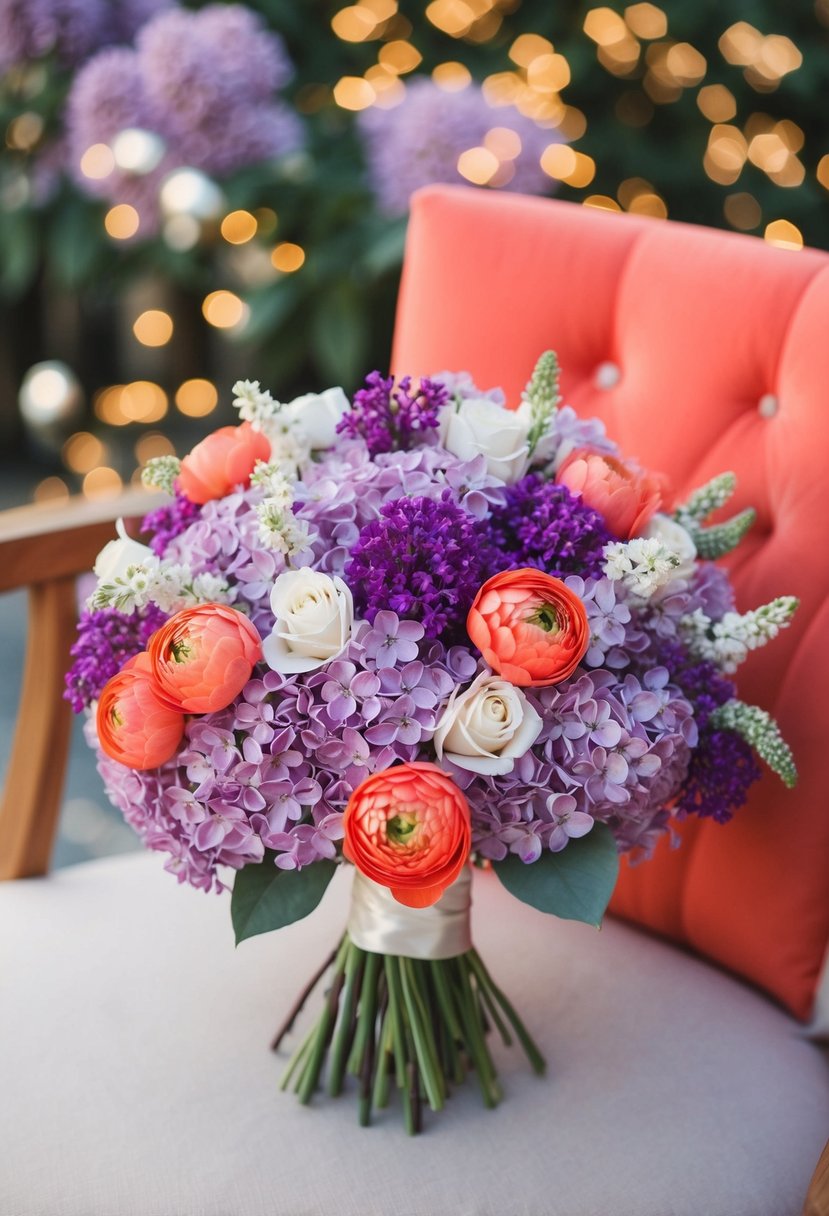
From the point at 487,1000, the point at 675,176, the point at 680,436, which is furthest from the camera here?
the point at 675,176

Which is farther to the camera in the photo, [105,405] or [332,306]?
[105,405]

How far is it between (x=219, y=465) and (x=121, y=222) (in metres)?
1.72

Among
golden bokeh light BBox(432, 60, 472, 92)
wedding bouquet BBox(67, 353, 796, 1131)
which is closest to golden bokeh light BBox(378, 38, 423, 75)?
golden bokeh light BBox(432, 60, 472, 92)

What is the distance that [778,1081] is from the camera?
0.77m

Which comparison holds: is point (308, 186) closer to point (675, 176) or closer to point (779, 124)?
point (675, 176)

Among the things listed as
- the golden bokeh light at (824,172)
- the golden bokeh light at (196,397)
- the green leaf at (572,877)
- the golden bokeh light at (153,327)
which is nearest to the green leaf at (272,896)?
the green leaf at (572,877)

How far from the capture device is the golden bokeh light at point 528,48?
2.24 meters

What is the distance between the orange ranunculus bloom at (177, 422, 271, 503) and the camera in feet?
2.36

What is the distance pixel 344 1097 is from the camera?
29.1 inches

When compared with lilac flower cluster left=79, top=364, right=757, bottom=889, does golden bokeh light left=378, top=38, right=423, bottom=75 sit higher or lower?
lower

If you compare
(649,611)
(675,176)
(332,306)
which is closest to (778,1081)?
(649,611)

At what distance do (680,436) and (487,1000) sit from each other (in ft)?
1.50

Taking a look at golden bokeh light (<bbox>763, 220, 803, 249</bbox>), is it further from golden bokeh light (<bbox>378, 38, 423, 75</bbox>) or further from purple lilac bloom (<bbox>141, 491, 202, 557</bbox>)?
purple lilac bloom (<bbox>141, 491, 202, 557</bbox>)

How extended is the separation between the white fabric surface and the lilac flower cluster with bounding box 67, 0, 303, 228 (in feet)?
4.73
